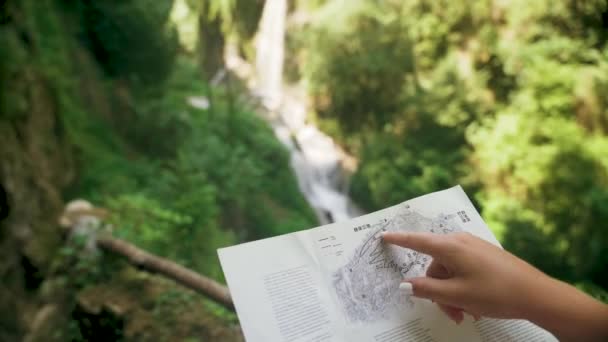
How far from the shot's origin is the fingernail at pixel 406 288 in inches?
20.4

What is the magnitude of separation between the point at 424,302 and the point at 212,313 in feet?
2.30

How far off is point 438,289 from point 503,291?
0.07 meters

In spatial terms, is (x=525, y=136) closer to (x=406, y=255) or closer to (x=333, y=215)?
(x=333, y=215)

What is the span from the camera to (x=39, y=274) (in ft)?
4.13

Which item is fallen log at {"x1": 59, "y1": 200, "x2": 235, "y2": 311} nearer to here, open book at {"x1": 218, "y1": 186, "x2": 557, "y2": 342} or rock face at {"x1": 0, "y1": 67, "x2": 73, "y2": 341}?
rock face at {"x1": 0, "y1": 67, "x2": 73, "y2": 341}

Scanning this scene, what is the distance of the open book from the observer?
494mm

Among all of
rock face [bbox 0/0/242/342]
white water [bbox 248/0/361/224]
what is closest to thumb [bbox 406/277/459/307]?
rock face [bbox 0/0/242/342]

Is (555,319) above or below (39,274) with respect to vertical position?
below

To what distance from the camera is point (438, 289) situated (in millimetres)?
482

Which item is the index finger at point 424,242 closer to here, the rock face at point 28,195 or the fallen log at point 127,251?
the fallen log at point 127,251

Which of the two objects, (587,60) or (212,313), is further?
(587,60)

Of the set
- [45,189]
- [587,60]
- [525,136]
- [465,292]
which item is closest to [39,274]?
[45,189]

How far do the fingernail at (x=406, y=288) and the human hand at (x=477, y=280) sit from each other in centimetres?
2

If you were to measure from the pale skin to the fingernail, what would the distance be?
0.02 meters
